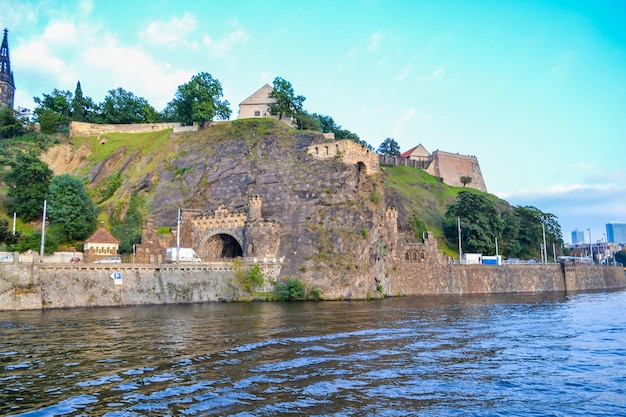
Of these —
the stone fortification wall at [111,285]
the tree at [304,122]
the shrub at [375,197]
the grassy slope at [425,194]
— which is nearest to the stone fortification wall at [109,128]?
the tree at [304,122]

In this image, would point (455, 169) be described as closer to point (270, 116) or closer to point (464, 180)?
point (464, 180)

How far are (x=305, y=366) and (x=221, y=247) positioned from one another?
48.8 meters

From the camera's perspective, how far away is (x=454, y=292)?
77.6 metres

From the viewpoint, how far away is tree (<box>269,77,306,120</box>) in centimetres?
9506

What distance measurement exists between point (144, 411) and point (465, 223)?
90084 millimetres

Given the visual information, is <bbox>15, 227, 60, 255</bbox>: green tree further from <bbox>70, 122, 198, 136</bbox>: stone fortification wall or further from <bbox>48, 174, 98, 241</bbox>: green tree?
<bbox>70, 122, 198, 136</bbox>: stone fortification wall

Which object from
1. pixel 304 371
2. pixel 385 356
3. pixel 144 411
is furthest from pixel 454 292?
pixel 144 411

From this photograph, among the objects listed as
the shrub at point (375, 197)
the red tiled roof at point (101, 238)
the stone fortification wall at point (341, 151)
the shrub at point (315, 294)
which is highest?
the stone fortification wall at point (341, 151)

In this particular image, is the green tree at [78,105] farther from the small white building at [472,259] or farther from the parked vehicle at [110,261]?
the small white building at [472,259]

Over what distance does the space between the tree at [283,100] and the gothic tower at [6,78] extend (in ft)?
264

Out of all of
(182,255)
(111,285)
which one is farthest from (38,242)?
(111,285)

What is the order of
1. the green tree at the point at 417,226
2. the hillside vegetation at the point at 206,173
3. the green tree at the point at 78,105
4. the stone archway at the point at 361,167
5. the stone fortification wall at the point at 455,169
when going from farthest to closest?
the stone fortification wall at the point at 455,169 → the green tree at the point at 78,105 → the green tree at the point at 417,226 → the stone archway at the point at 361,167 → the hillside vegetation at the point at 206,173

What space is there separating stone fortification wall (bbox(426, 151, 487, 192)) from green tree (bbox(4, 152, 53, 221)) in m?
98.5

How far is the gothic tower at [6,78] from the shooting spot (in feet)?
428
